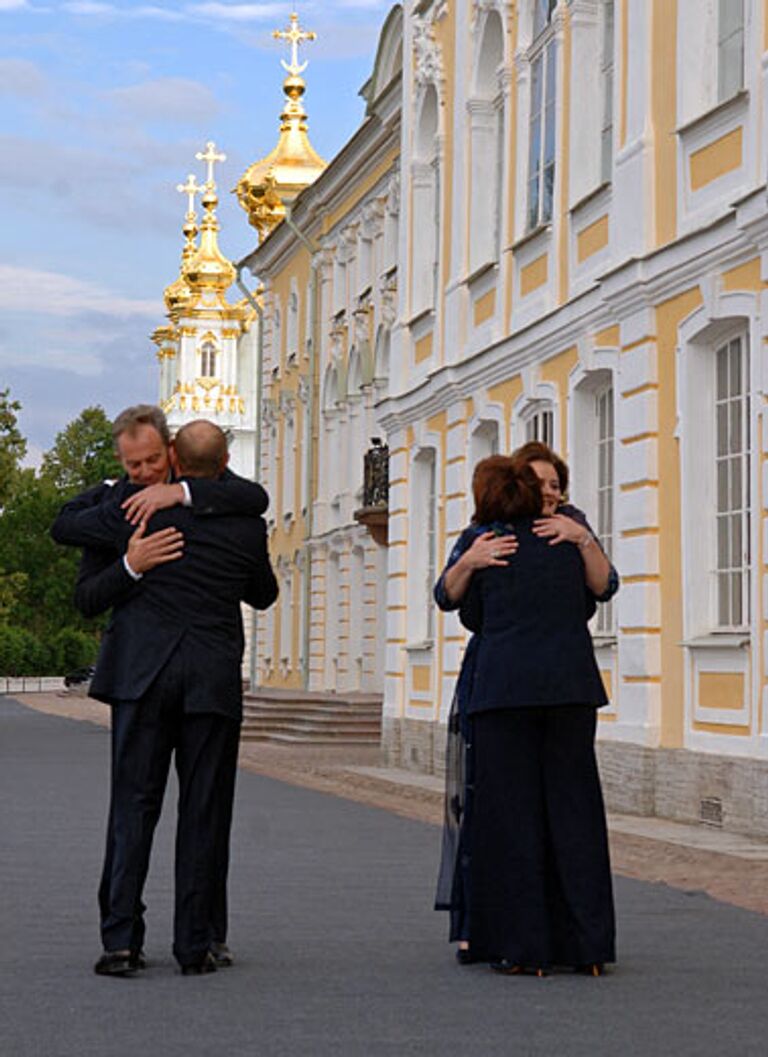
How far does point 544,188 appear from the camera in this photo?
23594 millimetres

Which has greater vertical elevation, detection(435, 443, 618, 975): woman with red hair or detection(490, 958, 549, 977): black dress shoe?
detection(435, 443, 618, 975): woman with red hair

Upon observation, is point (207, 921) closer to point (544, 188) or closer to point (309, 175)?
point (544, 188)

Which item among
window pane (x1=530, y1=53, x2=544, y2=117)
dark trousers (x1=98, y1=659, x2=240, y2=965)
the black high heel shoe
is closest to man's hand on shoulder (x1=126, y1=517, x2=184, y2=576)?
dark trousers (x1=98, y1=659, x2=240, y2=965)

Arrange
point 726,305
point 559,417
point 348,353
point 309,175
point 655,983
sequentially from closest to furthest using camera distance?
1. point 655,983
2. point 726,305
3. point 559,417
4. point 348,353
5. point 309,175

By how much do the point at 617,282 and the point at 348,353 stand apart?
87.4ft

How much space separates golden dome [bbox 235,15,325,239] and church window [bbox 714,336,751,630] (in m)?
43.0

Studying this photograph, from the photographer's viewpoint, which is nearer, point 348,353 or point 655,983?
point 655,983

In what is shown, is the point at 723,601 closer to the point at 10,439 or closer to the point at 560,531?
the point at 560,531

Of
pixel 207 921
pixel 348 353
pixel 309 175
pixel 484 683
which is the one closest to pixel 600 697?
pixel 484 683

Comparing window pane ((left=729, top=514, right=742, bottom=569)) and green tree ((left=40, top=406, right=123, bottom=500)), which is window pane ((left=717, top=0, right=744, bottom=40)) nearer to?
window pane ((left=729, top=514, right=742, bottom=569))

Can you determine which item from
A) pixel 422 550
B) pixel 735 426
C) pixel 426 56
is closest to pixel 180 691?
pixel 735 426

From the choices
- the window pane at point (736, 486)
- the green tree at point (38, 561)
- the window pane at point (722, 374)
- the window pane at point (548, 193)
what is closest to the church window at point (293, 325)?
the window pane at point (548, 193)

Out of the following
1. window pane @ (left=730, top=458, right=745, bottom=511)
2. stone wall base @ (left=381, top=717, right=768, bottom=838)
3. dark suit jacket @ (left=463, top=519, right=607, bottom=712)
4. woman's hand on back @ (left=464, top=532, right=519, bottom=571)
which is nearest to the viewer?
dark suit jacket @ (left=463, top=519, right=607, bottom=712)

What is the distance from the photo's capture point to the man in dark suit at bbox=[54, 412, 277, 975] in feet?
28.3
